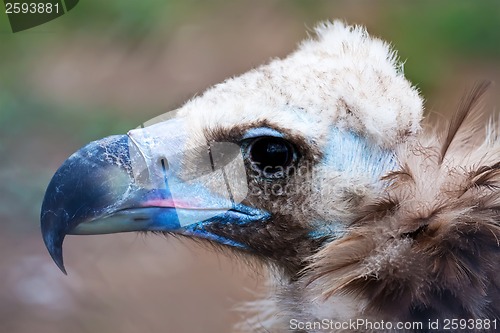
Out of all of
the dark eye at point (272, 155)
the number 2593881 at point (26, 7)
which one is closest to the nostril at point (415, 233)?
the dark eye at point (272, 155)

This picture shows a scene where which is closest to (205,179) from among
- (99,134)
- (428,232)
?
(428,232)

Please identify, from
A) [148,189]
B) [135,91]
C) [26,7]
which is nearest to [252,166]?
[148,189]

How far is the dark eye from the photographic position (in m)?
1.91

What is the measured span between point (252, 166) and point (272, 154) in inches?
2.5

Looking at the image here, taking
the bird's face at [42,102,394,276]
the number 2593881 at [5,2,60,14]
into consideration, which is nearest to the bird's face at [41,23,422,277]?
the bird's face at [42,102,394,276]

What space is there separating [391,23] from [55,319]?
3032 millimetres

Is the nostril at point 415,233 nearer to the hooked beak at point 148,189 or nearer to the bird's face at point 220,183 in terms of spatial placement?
the bird's face at point 220,183

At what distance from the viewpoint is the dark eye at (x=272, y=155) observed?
1913mm

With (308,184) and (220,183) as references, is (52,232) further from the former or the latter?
(308,184)

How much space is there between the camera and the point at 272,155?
192cm

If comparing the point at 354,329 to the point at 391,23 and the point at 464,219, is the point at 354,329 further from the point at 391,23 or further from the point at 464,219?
the point at 391,23

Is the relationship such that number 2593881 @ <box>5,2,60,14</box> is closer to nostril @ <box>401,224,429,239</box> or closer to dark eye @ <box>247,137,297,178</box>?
dark eye @ <box>247,137,297,178</box>

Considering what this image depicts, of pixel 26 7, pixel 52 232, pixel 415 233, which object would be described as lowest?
pixel 415 233

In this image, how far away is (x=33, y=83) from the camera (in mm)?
4848
